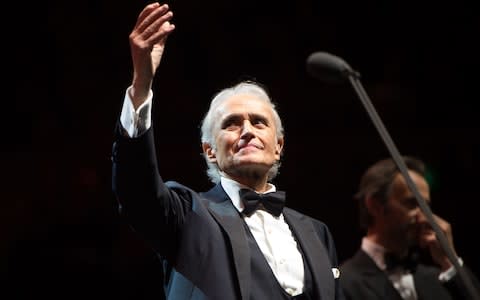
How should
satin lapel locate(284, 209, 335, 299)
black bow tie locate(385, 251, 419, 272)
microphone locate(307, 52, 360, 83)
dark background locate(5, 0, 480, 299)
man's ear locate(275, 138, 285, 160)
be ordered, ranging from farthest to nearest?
dark background locate(5, 0, 480, 299)
black bow tie locate(385, 251, 419, 272)
man's ear locate(275, 138, 285, 160)
microphone locate(307, 52, 360, 83)
satin lapel locate(284, 209, 335, 299)

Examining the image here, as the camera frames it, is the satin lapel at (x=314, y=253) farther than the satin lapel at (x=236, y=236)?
Yes

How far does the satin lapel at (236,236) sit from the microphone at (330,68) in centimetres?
41

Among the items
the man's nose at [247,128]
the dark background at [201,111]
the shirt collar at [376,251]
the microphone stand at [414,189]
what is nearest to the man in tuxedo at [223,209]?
the man's nose at [247,128]

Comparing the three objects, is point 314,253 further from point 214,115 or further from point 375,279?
point 375,279

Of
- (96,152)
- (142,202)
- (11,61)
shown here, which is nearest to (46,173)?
(96,152)

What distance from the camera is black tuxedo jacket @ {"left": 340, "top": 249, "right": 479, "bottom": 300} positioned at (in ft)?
7.99

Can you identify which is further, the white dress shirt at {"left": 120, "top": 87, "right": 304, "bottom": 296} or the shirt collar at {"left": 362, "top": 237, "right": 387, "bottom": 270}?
the shirt collar at {"left": 362, "top": 237, "right": 387, "bottom": 270}

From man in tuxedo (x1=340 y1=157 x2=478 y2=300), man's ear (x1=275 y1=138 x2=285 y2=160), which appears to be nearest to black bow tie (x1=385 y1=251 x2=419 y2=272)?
man in tuxedo (x1=340 y1=157 x2=478 y2=300)

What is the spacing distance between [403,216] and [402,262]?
0.16m

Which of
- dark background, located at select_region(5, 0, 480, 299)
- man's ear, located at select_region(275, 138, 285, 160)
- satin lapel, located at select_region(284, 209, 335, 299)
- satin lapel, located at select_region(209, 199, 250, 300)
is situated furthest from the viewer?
dark background, located at select_region(5, 0, 480, 299)

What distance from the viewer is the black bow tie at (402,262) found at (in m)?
2.60

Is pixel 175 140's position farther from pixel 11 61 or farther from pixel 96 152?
pixel 11 61

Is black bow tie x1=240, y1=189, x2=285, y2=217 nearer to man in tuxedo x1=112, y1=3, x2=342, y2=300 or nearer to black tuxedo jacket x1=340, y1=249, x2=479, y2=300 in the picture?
man in tuxedo x1=112, y1=3, x2=342, y2=300

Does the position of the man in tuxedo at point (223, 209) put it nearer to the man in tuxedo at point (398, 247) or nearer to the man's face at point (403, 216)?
the man in tuxedo at point (398, 247)
